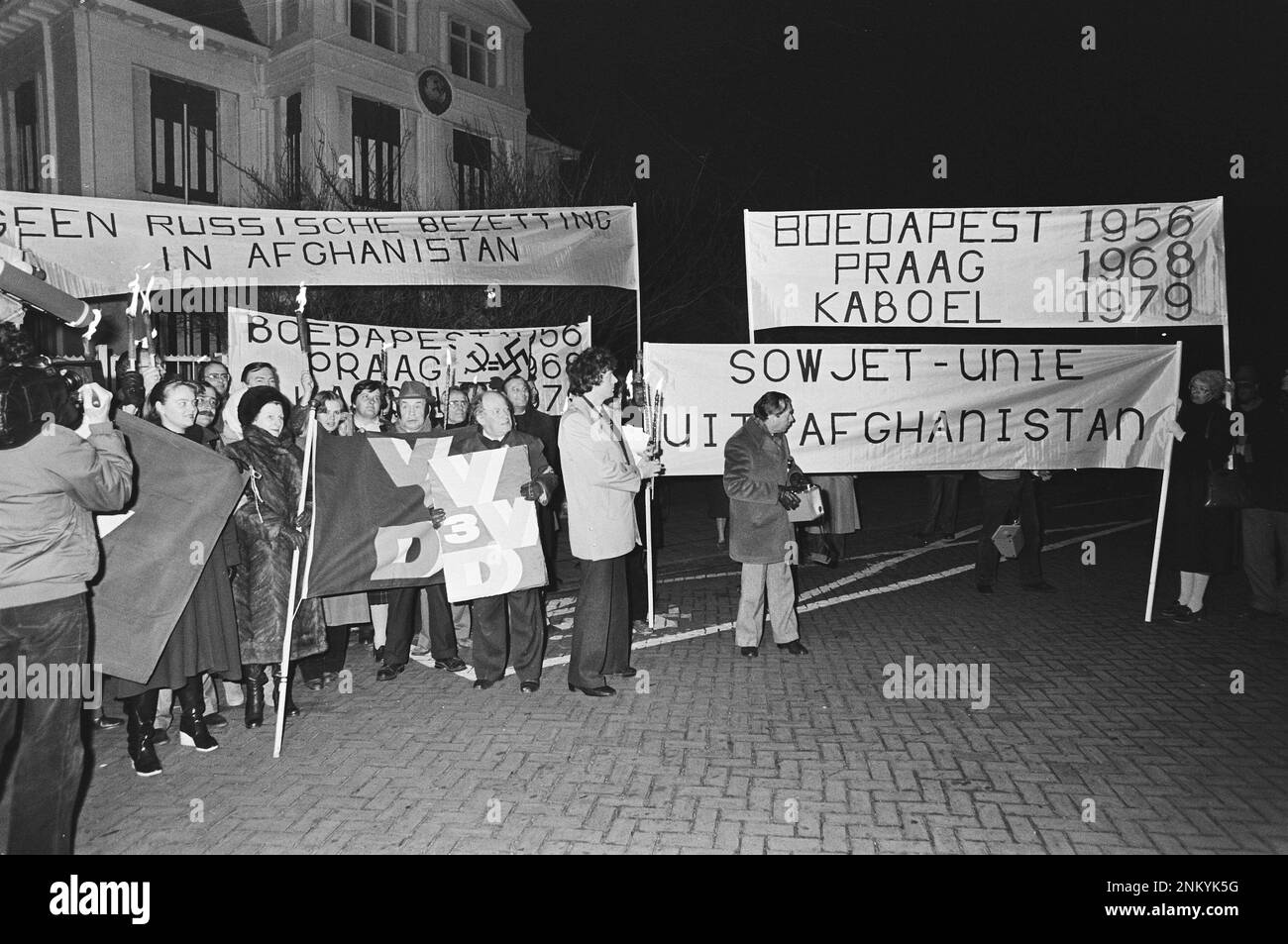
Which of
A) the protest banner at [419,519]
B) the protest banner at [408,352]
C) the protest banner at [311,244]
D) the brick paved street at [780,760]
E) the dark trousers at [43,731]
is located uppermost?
the protest banner at [311,244]

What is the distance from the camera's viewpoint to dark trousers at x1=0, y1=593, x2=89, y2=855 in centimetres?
324

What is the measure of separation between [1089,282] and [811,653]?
3.76m

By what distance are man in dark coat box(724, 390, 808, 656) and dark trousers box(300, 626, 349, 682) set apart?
8.99ft

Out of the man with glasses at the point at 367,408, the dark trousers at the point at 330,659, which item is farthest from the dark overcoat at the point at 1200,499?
the dark trousers at the point at 330,659

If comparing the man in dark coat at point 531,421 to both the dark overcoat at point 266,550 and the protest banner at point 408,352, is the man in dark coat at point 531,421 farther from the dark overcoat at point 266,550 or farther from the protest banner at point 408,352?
the dark overcoat at point 266,550

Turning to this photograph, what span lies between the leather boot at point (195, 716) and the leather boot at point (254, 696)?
352mm

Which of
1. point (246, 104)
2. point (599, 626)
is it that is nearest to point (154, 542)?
point (599, 626)

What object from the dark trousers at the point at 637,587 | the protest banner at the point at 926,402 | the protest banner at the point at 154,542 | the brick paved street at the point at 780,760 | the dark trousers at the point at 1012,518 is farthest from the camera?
the dark trousers at the point at 1012,518

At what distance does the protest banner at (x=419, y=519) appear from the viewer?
512 cm

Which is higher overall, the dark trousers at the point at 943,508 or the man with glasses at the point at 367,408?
the man with glasses at the point at 367,408

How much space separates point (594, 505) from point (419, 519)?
1.07m

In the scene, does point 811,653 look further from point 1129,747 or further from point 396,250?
point 396,250

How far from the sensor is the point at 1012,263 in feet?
24.6
